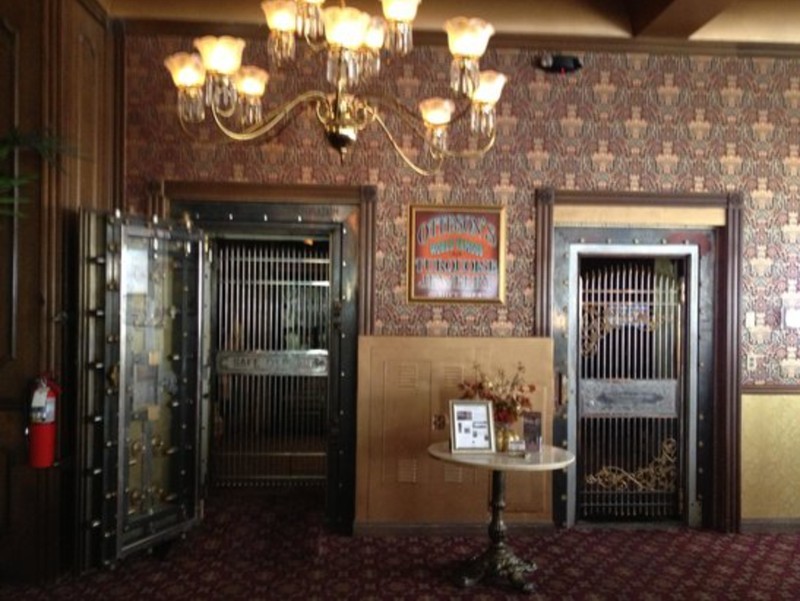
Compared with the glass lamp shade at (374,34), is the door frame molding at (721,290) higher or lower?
lower

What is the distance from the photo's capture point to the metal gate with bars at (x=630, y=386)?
597 centimetres

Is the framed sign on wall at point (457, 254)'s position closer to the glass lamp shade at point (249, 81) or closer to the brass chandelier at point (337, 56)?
the brass chandelier at point (337, 56)

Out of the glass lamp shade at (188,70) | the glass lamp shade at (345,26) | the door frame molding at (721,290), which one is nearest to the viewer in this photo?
the glass lamp shade at (345,26)

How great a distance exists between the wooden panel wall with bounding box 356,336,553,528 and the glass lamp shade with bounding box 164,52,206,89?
2.47m

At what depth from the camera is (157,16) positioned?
223 inches

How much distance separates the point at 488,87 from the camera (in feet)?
12.5

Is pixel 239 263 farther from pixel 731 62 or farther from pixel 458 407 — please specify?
pixel 731 62

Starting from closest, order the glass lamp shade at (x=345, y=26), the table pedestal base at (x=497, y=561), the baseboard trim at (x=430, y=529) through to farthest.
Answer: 1. the glass lamp shade at (x=345, y=26)
2. the table pedestal base at (x=497, y=561)
3. the baseboard trim at (x=430, y=529)

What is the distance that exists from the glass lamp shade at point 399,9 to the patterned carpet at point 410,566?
313 cm

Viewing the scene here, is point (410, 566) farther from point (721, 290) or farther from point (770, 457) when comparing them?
point (721, 290)

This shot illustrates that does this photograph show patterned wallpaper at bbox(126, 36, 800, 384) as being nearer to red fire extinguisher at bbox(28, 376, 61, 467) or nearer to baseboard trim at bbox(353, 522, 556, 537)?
baseboard trim at bbox(353, 522, 556, 537)

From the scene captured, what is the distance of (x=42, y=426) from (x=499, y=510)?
2718 mm

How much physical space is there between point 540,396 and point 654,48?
272 centimetres

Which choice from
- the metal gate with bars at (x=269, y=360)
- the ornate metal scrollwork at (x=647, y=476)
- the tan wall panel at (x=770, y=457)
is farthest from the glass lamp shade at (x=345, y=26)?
the tan wall panel at (x=770, y=457)
